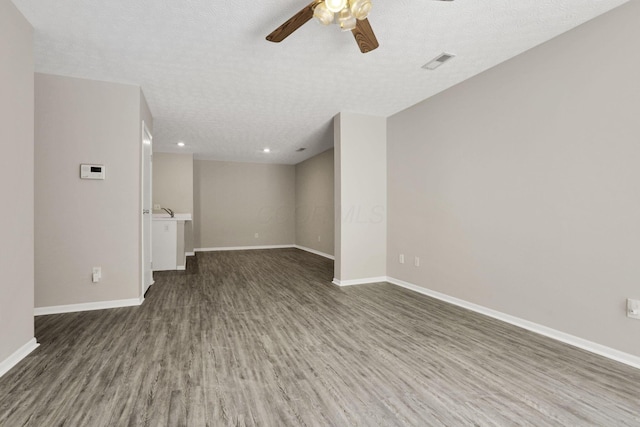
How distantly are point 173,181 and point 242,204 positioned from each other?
209cm

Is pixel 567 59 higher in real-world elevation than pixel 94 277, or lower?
higher

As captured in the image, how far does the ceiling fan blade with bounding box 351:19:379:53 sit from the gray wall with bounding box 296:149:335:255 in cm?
501

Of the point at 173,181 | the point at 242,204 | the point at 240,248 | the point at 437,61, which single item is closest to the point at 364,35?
the point at 437,61

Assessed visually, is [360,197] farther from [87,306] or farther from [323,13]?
[87,306]

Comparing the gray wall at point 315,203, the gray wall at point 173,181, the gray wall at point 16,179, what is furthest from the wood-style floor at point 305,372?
the gray wall at point 173,181

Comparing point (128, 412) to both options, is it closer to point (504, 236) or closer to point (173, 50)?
point (173, 50)

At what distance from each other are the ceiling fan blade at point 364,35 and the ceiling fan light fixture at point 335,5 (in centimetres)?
23

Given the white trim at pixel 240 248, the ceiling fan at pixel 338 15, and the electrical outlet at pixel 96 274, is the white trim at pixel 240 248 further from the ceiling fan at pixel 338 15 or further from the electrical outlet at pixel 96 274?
the ceiling fan at pixel 338 15

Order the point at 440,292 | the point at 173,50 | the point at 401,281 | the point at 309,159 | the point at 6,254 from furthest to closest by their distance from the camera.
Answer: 1. the point at 309,159
2. the point at 401,281
3. the point at 440,292
4. the point at 173,50
5. the point at 6,254

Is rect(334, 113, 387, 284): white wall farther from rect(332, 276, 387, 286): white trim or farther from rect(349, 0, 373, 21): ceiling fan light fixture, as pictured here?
rect(349, 0, 373, 21): ceiling fan light fixture

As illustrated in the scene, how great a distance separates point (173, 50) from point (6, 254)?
A: 2.09m

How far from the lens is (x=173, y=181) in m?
7.73

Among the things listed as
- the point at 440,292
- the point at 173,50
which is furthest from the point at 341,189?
the point at 173,50

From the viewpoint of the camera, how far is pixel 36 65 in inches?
124
